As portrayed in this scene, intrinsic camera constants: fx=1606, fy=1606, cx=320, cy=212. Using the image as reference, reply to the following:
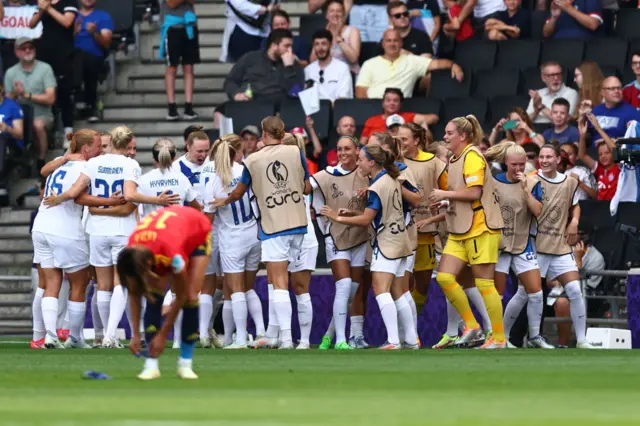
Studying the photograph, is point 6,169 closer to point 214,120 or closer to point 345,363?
point 214,120

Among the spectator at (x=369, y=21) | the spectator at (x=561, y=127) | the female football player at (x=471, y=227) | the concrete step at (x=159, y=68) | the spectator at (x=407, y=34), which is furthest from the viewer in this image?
the concrete step at (x=159, y=68)

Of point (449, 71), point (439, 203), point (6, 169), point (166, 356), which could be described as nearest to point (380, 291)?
point (439, 203)

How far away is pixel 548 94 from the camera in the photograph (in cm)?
2003

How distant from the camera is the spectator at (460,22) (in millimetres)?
22053

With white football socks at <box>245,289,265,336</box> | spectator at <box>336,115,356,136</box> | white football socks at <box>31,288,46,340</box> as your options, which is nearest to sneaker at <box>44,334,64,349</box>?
white football socks at <box>31,288,46,340</box>

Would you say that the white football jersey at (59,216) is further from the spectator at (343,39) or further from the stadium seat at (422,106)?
the spectator at (343,39)

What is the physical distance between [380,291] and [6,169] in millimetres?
8376

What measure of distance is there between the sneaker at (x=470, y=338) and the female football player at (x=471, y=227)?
0.72ft

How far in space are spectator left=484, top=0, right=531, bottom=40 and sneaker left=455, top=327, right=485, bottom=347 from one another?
6.90 m

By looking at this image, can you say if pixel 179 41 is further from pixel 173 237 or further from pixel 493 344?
Answer: pixel 173 237

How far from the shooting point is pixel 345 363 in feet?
41.7

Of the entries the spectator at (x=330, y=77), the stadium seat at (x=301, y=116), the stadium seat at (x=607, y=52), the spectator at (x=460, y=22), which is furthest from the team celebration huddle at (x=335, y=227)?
the spectator at (x=460, y=22)

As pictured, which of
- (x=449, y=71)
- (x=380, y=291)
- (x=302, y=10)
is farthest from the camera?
(x=302, y=10)

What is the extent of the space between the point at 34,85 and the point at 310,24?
4.01 m
